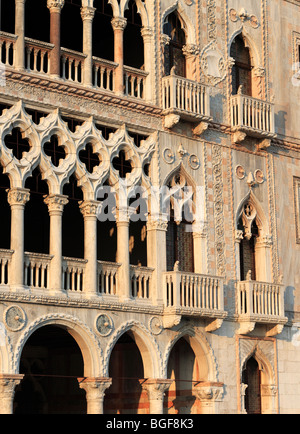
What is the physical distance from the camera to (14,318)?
2155 centimetres

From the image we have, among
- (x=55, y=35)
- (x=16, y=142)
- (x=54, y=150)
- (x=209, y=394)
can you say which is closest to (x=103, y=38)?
(x=55, y=35)

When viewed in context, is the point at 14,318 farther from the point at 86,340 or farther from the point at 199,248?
the point at 199,248

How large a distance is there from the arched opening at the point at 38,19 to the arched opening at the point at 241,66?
4673mm

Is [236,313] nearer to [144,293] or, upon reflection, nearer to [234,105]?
[144,293]

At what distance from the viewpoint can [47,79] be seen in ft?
74.9

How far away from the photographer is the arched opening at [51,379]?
27.1 m

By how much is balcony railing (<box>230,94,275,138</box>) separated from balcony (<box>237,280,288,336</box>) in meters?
3.69

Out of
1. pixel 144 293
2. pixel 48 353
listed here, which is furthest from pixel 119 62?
pixel 48 353

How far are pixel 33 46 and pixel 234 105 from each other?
5.65m

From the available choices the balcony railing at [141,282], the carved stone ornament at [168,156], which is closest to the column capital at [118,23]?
the carved stone ornament at [168,156]

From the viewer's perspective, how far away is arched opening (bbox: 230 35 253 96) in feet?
89.6

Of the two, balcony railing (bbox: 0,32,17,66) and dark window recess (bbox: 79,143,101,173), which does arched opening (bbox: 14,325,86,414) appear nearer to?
dark window recess (bbox: 79,143,101,173)

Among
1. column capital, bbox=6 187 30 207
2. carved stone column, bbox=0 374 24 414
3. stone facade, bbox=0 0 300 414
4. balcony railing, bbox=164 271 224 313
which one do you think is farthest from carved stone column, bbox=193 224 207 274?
carved stone column, bbox=0 374 24 414

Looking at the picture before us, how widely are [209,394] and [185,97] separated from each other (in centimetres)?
678
